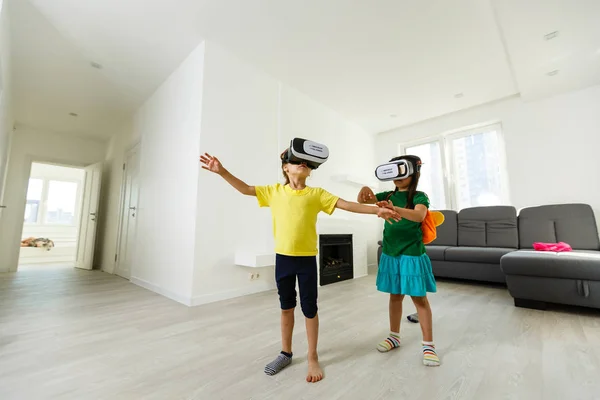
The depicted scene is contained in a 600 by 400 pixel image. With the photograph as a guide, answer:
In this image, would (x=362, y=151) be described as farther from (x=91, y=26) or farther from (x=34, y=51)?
(x=34, y=51)

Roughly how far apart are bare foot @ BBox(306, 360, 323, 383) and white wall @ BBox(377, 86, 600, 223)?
4.38 metres

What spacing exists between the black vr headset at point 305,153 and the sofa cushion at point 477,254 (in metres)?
3.09

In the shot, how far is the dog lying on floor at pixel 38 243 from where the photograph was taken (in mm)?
6297

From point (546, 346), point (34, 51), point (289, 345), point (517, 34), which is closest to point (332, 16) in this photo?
point (517, 34)

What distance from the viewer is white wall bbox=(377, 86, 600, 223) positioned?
143 inches

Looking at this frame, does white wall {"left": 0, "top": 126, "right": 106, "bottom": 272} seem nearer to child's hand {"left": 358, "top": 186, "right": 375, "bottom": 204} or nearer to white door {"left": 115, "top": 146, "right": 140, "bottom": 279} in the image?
white door {"left": 115, "top": 146, "right": 140, "bottom": 279}

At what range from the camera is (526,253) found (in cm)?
261

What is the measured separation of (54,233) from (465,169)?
10.1 metres

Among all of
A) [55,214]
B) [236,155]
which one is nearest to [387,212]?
Result: [236,155]

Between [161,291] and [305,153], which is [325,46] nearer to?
[305,153]

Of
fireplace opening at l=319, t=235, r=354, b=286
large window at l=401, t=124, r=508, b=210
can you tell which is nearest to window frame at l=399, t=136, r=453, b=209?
large window at l=401, t=124, r=508, b=210

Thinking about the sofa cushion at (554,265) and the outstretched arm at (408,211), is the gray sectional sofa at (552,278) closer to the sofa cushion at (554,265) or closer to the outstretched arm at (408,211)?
the sofa cushion at (554,265)

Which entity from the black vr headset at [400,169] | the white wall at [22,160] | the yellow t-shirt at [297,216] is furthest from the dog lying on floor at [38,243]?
the black vr headset at [400,169]

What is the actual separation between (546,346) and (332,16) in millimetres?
3079
